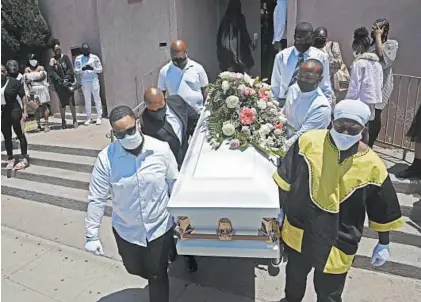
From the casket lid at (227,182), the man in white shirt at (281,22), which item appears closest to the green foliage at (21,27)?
the man in white shirt at (281,22)

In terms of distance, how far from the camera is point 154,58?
24.8 feet

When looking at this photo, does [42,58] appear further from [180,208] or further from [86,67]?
[180,208]

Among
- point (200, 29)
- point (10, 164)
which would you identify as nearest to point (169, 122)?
point (10, 164)

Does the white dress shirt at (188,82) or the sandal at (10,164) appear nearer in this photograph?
the white dress shirt at (188,82)

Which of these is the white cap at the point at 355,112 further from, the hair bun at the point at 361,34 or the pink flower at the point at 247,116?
the hair bun at the point at 361,34

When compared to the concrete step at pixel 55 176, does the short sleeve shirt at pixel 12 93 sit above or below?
above

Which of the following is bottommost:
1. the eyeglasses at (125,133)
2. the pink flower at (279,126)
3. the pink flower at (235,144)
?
the pink flower at (235,144)

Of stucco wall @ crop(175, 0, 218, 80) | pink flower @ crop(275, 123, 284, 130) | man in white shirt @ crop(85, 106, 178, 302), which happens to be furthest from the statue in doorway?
man in white shirt @ crop(85, 106, 178, 302)

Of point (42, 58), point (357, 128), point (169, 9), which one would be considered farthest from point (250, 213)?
point (42, 58)

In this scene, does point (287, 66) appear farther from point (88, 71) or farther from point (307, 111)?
point (88, 71)

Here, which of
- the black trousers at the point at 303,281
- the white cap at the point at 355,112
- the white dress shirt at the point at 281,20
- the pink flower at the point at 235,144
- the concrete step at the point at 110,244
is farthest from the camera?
the white dress shirt at the point at 281,20

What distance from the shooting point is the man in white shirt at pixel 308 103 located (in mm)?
3193

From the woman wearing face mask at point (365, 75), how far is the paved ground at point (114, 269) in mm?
955

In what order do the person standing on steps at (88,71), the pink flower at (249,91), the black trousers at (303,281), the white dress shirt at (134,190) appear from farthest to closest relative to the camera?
1. the person standing on steps at (88,71)
2. the pink flower at (249,91)
3. the white dress shirt at (134,190)
4. the black trousers at (303,281)
